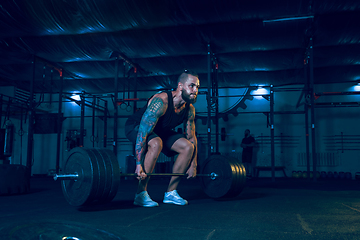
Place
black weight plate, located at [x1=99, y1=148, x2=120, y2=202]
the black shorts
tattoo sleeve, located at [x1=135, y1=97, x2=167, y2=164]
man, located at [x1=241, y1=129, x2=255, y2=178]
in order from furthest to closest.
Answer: man, located at [x1=241, y1=129, x2=255, y2=178] < the black shorts < tattoo sleeve, located at [x1=135, y1=97, x2=167, y2=164] < black weight plate, located at [x1=99, y1=148, x2=120, y2=202]

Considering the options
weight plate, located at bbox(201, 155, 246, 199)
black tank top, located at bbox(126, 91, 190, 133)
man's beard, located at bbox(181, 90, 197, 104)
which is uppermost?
man's beard, located at bbox(181, 90, 197, 104)

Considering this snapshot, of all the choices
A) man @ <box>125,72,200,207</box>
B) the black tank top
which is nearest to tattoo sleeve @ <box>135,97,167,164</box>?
man @ <box>125,72,200,207</box>

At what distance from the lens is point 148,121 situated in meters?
2.26

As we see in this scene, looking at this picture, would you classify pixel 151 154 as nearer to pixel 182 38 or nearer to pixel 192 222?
pixel 192 222

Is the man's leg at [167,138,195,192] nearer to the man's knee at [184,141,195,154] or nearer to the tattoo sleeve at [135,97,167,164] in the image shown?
the man's knee at [184,141,195,154]

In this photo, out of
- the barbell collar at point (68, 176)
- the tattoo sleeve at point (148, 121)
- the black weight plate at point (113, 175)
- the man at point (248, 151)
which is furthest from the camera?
the man at point (248, 151)

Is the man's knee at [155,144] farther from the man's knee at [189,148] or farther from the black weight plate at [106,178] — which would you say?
the black weight plate at [106,178]

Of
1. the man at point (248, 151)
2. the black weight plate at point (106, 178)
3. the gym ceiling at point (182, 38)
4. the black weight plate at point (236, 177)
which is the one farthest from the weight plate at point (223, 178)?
the man at point (248, 151)

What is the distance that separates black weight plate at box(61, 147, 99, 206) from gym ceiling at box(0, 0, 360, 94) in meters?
2.62

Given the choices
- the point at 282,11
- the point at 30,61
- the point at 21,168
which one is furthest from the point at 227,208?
the point at 30,61

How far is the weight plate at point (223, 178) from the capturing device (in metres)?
2.59

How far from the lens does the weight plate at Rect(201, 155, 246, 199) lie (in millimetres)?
2594

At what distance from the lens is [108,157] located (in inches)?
→ 82.1

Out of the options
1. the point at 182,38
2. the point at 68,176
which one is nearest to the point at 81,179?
the point at 68,176
